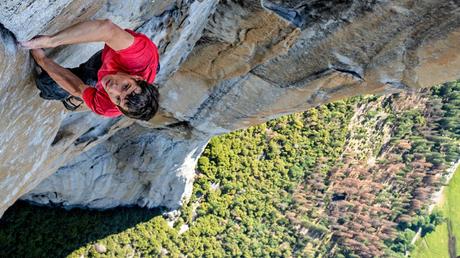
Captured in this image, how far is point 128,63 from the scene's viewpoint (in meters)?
6.18

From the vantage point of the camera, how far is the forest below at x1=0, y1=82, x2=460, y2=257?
21297 millimetres

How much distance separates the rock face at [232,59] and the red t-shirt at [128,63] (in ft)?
2.71

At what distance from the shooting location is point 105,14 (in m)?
7.34

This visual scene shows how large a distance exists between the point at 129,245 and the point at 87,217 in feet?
8.25

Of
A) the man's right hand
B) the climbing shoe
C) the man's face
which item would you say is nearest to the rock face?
the man's right hand

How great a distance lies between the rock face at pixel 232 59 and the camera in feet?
24.1

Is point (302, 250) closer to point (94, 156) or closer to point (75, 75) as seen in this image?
point (94, 156)

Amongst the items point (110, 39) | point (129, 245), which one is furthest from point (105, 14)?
point (129, 245)

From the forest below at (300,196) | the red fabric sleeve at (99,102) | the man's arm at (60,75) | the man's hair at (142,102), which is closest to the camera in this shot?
the man's hair at (142,102)

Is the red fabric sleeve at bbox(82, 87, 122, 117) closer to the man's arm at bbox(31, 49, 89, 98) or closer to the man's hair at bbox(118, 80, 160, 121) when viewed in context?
the man's arm at bbox(31, 49, 89, 98)

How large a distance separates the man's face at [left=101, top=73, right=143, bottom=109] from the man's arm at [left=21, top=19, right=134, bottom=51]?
1.38ft

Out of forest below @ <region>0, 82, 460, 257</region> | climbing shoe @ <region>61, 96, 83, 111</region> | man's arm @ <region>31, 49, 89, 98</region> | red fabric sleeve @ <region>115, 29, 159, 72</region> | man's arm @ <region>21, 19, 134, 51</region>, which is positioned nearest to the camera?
man's arm @ <region>21, 19, 134, 51</region>

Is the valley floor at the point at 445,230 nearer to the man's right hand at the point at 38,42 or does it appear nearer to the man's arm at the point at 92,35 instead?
the man's arm at the point at 92,35

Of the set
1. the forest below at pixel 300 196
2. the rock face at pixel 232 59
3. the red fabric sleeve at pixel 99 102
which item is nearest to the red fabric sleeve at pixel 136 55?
the red fabric sleeve at pixel 99 102
